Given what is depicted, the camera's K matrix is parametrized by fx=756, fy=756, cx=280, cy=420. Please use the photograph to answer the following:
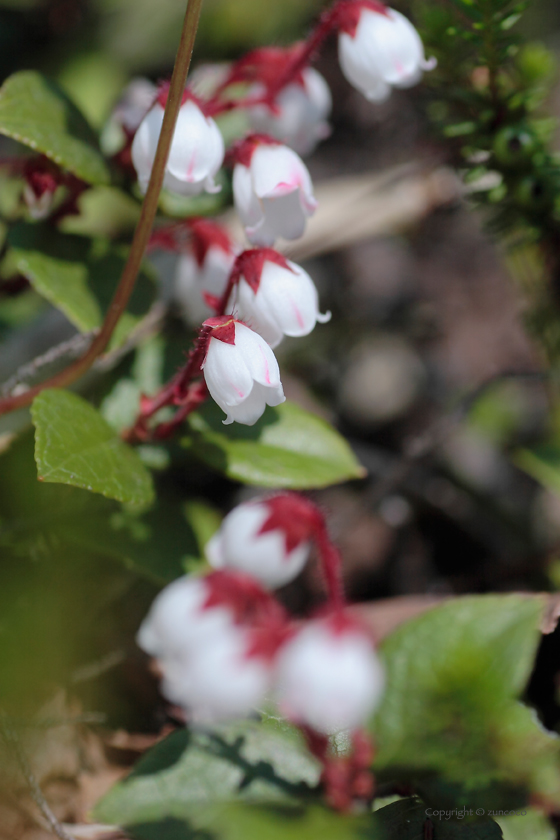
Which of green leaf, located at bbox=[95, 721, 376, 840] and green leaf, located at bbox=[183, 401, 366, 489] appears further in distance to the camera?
green leaf, located at bbox=[183, 401, 366, 489]

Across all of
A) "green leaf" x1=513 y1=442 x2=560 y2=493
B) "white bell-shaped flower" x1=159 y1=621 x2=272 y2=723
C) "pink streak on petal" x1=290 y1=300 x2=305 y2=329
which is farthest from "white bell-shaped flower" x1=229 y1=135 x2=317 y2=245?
"green leaf" x1=513 y1=442 x2=560 y2=493

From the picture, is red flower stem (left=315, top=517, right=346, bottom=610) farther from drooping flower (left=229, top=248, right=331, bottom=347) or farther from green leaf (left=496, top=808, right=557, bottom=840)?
green leaf (left=496, top=808, right=557, bottom=840)

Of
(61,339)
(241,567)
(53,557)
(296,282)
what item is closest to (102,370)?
(61,339)

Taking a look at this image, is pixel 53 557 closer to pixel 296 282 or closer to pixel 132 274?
pixel 132 274

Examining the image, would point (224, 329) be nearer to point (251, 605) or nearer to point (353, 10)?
point (251, 605)

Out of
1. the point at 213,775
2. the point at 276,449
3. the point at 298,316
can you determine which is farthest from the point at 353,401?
the point at 213,775
